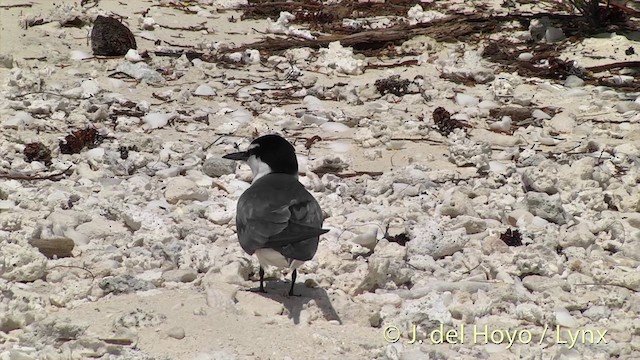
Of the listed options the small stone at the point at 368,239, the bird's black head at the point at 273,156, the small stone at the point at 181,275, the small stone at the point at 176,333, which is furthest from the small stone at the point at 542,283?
the small stone at the point at 176,333

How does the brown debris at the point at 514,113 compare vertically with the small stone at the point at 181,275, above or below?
below

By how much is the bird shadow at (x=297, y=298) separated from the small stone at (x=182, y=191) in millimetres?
1062

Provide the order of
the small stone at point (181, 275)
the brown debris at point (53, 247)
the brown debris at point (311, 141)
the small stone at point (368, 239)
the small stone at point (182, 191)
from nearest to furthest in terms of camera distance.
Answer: the small stone at point (181, 275), the brown debris at point (53, 247), the small stone at point (368, 239), the small stone at point (182, 191), the brown debris at point (311, 141)

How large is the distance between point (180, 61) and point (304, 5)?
2.16 meters

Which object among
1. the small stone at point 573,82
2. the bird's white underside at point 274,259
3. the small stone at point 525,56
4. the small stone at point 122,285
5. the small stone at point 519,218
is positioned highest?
the bird's white underside at point 274,259

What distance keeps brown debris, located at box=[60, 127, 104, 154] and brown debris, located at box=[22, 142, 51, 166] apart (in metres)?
0.15

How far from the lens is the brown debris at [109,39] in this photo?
8.16 meters

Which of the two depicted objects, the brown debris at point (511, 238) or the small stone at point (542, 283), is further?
the brown debris at point (511, 238)

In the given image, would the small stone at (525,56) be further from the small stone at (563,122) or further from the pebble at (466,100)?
the small stone at (563,122)

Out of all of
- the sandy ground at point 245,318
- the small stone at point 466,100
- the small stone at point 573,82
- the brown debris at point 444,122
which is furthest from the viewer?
the small stone at point 573,82

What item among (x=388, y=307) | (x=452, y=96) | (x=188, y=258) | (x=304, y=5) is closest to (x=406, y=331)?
(x=388, y=307)

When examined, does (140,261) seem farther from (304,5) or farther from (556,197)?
(304,5)

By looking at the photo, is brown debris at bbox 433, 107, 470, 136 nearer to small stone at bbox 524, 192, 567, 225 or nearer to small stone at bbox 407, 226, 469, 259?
small stone at bbox 524, 192, 567, 225

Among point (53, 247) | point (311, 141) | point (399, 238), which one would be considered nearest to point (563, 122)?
point (311, 141)
